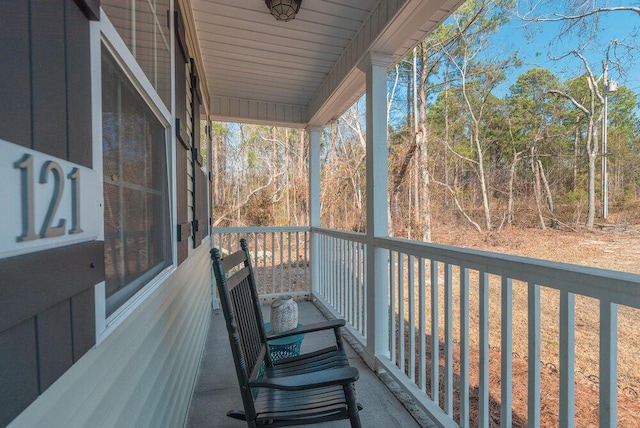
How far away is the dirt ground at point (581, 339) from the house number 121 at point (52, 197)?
213 cm

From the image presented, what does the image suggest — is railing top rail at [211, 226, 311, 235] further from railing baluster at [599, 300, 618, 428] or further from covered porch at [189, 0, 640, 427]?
railing baluster at [599, 300, 618, 428]

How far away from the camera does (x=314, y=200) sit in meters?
4.69

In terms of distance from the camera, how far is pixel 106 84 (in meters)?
0.88

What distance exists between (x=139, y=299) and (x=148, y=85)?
2.70 ft

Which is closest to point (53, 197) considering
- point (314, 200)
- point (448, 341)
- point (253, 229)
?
point (448, 341)

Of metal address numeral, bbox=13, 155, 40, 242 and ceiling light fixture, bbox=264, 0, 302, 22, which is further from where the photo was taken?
ceiling light fixture, bbox=264, 0, 302, 22

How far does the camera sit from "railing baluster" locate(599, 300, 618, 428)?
3.33 ft

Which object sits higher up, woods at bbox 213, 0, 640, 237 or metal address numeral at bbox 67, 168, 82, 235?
woods at bbox 213, 0, 640, 237

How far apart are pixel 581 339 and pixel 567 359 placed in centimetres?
348

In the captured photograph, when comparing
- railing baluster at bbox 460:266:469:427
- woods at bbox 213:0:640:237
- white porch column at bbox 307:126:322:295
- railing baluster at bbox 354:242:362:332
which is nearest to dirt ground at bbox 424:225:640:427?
woods at bbox 213:0:640:237

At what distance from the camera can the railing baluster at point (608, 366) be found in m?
1.01

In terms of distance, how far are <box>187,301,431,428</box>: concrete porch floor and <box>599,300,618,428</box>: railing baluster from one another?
3.75ft

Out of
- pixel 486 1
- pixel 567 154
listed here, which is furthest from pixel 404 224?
pixel 486 1

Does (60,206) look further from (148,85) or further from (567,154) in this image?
(567,154)
